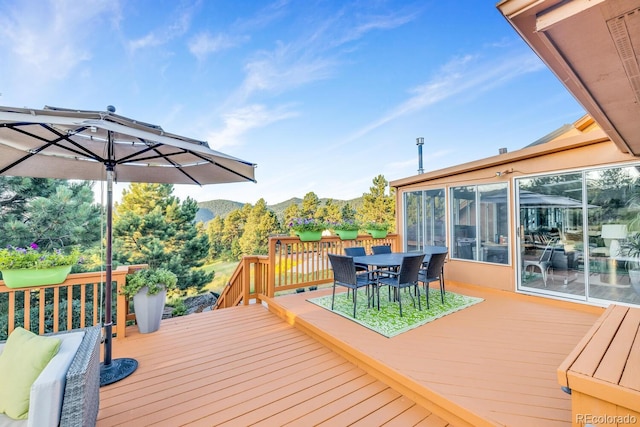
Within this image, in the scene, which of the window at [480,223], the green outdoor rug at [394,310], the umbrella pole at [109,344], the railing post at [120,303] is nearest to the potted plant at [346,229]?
the green outdoor rug at [394,310]

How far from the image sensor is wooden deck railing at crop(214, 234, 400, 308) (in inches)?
181

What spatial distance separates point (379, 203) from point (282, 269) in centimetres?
1459

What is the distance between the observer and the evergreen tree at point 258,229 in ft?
78.5

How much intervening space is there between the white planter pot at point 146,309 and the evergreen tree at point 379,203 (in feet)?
52.0

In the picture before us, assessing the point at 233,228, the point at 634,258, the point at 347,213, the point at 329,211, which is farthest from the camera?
the point at 233,228

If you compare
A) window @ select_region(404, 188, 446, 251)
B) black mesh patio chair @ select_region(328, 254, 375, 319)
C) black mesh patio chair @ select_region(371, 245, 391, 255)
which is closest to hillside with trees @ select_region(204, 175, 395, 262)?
window @ select_region(404, 188, 446, 251)

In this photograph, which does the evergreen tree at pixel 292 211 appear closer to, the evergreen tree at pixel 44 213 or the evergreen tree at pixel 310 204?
the evergreen tree at pixel 310 204

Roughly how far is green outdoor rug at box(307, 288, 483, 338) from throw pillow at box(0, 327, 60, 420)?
2.90 m

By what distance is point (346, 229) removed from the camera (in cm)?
545

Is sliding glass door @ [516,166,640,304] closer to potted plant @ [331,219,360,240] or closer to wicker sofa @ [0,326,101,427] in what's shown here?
potted plant @ [331,219,360,240]

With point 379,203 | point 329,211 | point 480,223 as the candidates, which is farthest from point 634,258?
point 329,211

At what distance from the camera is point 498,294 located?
194 inches

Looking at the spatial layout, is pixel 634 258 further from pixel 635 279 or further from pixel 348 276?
pixel 348 276

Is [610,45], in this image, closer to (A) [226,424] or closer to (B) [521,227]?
(A) [226,424]
